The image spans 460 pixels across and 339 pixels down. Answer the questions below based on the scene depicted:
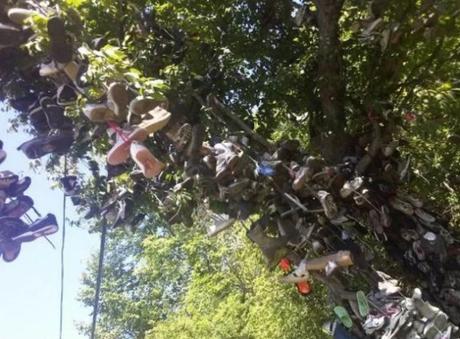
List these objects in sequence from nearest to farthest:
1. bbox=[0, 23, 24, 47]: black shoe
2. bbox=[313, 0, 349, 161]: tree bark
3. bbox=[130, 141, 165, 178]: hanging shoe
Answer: bbox=[130, 141, 165, 178]: hanging shoe, bbox=[0, 23, 24, 47]: black shoe, bbox=[313, 0, 349, 161]: tree bark

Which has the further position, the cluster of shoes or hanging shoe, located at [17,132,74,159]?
hanging shoe, located at [17,132,74,159]

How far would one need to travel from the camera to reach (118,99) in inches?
105

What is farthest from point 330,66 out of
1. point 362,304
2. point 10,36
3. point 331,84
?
point 10,36

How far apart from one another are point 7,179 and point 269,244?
4.26 feet

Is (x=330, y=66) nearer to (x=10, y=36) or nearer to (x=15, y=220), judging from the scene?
(x=10, y=36)

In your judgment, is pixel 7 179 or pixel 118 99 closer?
pixel 118 99

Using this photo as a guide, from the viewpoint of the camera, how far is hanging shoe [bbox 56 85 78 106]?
9.78 feet

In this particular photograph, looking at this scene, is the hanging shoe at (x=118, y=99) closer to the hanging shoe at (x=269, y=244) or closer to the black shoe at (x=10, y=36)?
the black shoe at (x=10, y=36)

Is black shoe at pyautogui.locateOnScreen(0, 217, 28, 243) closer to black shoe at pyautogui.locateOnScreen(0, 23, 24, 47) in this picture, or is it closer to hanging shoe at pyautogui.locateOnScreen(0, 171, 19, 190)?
hanging shoe at pyautogui.locateOnScreen(0, 171, 19, 190)

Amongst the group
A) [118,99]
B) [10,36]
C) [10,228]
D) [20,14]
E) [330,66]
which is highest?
[20,14]

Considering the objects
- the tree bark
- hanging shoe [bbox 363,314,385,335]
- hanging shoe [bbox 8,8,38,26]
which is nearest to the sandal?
hanging shoe [bbox 363,314,385,335]

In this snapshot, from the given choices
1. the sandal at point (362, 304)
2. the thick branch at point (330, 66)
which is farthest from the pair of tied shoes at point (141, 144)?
the thick branch at point (330, 66)

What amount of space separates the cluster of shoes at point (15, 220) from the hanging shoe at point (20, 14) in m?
0.73

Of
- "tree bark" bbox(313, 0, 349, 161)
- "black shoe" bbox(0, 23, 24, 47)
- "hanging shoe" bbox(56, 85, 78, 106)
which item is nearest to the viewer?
"black shoe" bbox(0, 23, 24, 47)
